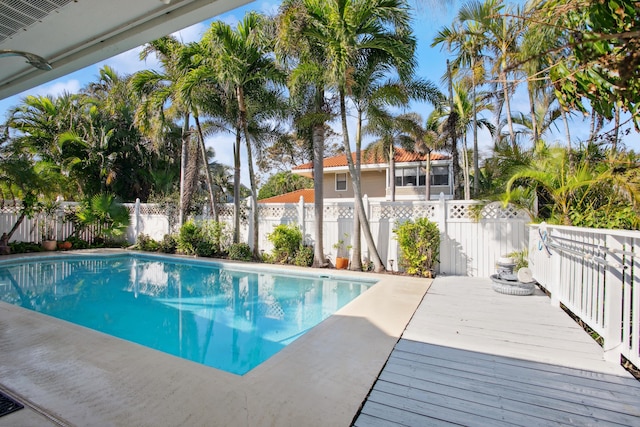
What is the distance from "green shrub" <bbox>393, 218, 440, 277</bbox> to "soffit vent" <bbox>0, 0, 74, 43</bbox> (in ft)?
23.7

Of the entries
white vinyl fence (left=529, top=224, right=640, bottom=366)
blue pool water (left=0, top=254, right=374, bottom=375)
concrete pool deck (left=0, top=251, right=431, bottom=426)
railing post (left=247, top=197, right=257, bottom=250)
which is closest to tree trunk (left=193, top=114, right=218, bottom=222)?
railing post (left=247, top=197, right=257, bottom=250)

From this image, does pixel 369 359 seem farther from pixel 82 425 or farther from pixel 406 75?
pixel 406 75

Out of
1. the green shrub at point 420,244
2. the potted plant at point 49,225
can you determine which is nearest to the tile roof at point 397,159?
the green shrub at point 420,244

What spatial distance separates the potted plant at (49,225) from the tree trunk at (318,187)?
11088mm

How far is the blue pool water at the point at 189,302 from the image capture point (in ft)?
16.5

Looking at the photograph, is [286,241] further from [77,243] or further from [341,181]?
[341,181]

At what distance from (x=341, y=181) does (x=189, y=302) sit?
14.8 m

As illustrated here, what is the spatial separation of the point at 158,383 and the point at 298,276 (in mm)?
6199

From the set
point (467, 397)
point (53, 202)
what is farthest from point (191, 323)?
point (53, 202)

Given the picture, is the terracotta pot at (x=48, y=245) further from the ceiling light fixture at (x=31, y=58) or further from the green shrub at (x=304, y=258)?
the ceiling light fixture at (x=31, y=58)

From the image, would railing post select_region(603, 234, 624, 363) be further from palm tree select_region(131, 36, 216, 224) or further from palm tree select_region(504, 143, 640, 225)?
palm tree select_region(131, 36, 216, 224)

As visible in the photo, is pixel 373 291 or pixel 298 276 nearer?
pixel 373 291

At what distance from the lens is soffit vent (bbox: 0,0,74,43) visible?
2.06 metres

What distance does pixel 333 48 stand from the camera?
740 centimetres
